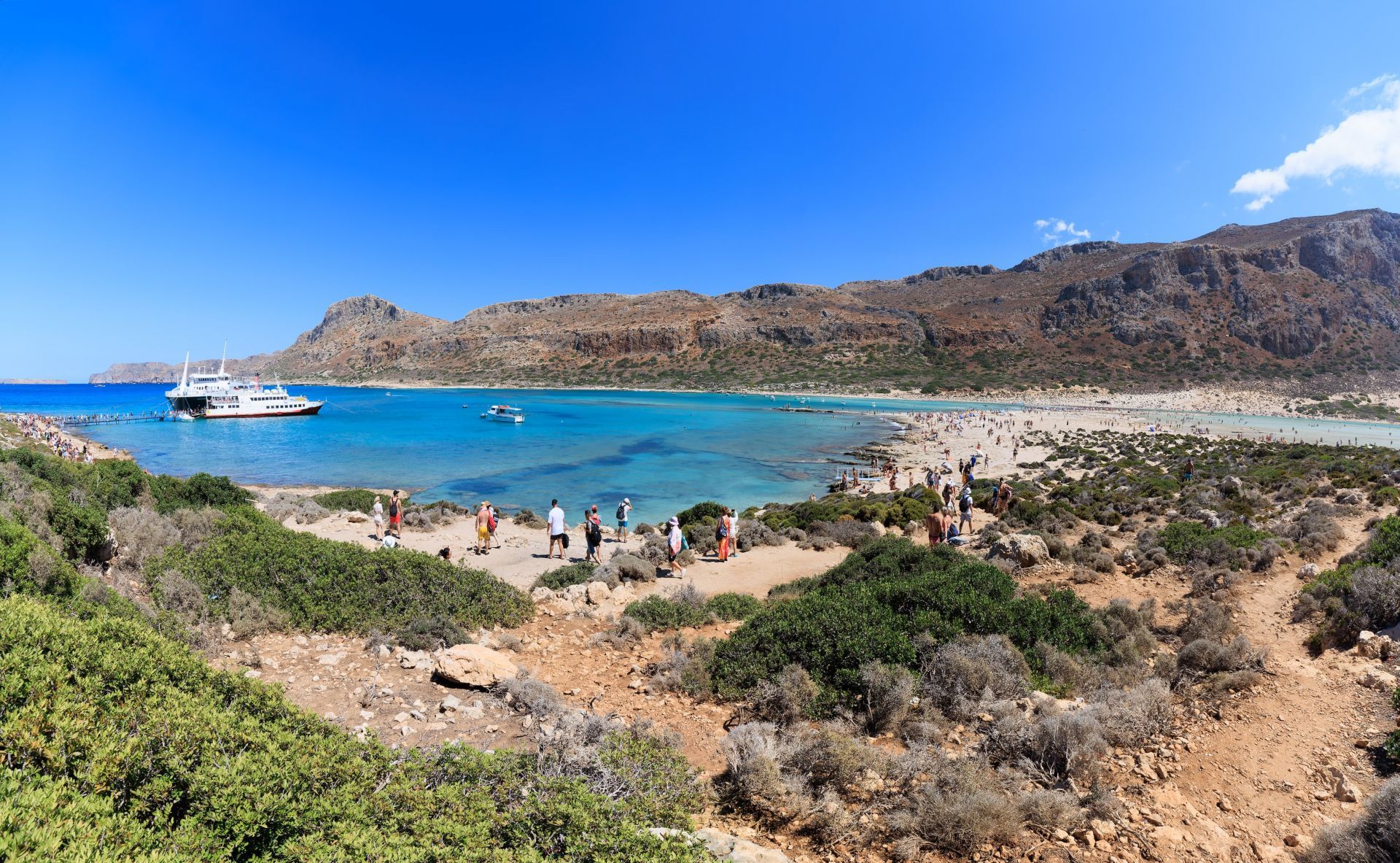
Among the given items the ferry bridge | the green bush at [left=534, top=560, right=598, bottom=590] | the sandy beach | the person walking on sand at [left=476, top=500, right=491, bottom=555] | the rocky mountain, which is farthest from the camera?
the rocky mountain

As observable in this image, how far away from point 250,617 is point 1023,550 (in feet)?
41.4

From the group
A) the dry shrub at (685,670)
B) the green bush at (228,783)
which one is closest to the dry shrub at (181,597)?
the green bush at (228,783)

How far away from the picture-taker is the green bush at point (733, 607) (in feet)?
30.1

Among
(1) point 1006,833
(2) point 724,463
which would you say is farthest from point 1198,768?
(2) point 724,463

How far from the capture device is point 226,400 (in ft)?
216

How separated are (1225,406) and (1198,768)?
93017 millimetres

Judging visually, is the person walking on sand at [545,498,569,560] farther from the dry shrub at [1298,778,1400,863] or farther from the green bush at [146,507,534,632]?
the dry shrub at [1298,778,1400,863]

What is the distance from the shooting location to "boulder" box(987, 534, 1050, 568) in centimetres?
1134

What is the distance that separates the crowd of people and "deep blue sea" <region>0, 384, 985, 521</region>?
2.80 m

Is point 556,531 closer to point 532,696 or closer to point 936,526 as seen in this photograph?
point 532,696

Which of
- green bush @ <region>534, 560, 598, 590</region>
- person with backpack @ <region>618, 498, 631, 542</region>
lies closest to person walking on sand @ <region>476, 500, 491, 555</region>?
green bush @ <region>534, 560, 598, 590</region>

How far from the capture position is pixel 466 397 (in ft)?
365

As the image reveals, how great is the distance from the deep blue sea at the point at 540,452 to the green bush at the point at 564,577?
9955 millimetres

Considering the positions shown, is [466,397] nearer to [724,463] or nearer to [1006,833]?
[724,463]
